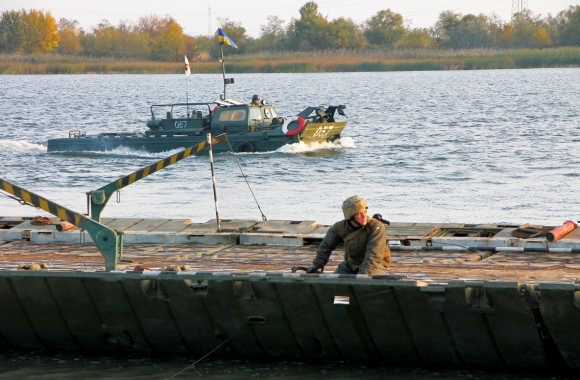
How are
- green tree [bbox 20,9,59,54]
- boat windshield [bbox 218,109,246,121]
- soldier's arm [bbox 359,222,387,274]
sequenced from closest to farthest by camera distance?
soldier's arm [bbox 359,222,387,274] → boat windshield [bbox 218,109,246,121] → green tree [bbox 20,9,59,54]

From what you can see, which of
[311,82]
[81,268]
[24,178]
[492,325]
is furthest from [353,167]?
[311,82]

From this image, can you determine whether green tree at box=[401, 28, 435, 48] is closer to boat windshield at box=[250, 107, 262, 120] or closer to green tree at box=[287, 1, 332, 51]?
green tree at box=[287, 1, 332, 51]

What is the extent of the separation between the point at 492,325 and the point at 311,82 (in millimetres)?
87514

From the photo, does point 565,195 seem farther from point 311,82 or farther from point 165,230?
point 311,82

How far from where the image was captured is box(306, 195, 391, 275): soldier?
37.8 feet

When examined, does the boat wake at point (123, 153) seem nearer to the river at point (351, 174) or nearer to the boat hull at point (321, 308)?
the river at point (351, 174)

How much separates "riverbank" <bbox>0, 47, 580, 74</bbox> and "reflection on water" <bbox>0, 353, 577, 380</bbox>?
87.3 m

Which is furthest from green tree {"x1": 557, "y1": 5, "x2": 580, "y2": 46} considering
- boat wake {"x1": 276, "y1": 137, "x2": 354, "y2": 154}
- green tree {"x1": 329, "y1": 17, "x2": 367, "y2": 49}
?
boat wake {"x1": 276, "y1": 137, "x2": 354, "y2": 154}

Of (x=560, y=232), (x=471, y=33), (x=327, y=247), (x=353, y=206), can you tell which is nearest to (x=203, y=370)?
(x=327, y=247)

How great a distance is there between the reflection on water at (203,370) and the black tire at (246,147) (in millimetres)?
20334

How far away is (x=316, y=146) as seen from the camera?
1350 inches

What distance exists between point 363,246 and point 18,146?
2978 centimetres

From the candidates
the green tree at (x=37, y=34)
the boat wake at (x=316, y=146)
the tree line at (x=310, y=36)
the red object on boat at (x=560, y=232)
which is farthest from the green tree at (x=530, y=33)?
the red object on boat at (x=560, y=232)

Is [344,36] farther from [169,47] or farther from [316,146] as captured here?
[316,146]
